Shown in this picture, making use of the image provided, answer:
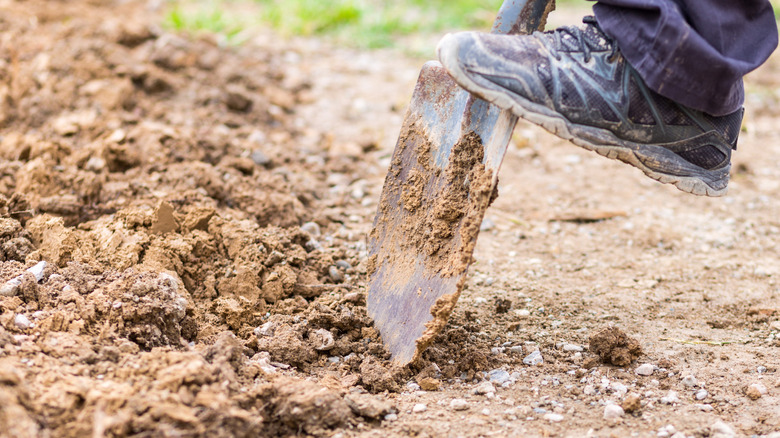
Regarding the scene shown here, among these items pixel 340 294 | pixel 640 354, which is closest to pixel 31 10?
pixel 340 294

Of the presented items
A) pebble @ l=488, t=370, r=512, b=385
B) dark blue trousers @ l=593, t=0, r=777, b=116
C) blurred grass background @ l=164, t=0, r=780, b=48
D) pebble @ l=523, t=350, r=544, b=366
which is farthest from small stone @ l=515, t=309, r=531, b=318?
blurred grass background @ l=164, t=0, r=780, b=48

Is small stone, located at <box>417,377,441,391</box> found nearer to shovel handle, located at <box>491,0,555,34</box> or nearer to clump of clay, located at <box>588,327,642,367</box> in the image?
clump of clay, located at <box>588,327,642,367</box>

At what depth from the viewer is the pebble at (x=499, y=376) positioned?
6.55 feet

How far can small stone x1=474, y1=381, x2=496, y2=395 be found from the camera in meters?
1.93

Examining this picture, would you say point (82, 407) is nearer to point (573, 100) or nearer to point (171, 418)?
point (171, 418)

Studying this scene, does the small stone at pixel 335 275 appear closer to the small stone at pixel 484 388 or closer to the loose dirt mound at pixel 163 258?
the loose dirt mound at pixel 163 258

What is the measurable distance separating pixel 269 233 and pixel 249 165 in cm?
72

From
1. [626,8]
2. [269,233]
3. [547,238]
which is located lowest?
[547,238]

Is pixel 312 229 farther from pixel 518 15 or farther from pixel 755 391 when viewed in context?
pixel 755 391

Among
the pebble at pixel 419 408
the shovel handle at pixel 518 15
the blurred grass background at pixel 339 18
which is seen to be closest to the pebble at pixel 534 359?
the pebble at pixel 419 408

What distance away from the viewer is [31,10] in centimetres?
502

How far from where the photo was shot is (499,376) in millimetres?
2020

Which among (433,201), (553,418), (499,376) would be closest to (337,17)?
(433,201)

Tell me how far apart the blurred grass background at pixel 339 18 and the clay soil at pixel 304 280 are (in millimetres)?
1130
